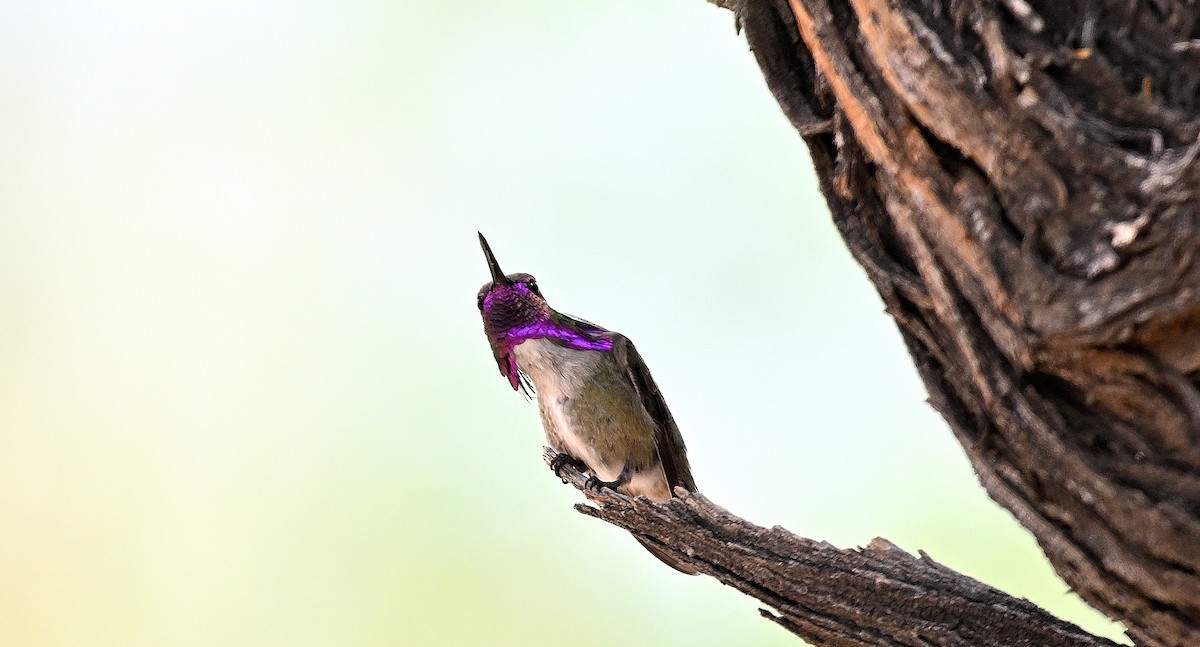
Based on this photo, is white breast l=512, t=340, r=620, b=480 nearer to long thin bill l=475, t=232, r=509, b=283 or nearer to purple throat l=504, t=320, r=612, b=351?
purple throat l=504, t=320, r=612, b=351

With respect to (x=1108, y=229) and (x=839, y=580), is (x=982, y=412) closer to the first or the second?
(x=1108, y=229)

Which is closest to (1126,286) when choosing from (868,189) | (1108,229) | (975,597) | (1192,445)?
(1108,229)

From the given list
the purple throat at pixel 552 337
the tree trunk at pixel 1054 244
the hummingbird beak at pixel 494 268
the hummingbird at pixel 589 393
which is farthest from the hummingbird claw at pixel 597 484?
the tree trunk at pixel 1054 244

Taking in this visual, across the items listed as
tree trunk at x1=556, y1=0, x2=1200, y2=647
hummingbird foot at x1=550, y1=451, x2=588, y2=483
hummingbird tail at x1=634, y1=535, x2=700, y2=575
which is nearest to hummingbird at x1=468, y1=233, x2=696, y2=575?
hummingbird foot at x1=550, y1=451, x2=588, y2=483

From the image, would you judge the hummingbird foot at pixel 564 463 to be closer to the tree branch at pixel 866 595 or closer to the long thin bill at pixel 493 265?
the long thin bill at pixel 493 265

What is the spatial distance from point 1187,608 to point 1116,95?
63 cm

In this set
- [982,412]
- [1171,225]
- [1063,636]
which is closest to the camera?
[1171,225]

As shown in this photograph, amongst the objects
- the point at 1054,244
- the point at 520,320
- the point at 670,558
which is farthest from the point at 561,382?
the point at 1054,244

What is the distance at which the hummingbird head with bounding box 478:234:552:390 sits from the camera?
2463 mm

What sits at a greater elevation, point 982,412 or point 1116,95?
point 1116,95

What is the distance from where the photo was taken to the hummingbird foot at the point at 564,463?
7.86 ft

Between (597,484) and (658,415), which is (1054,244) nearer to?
(597,484)

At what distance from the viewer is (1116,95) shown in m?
1.27

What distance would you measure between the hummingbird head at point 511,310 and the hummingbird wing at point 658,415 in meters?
0.19
